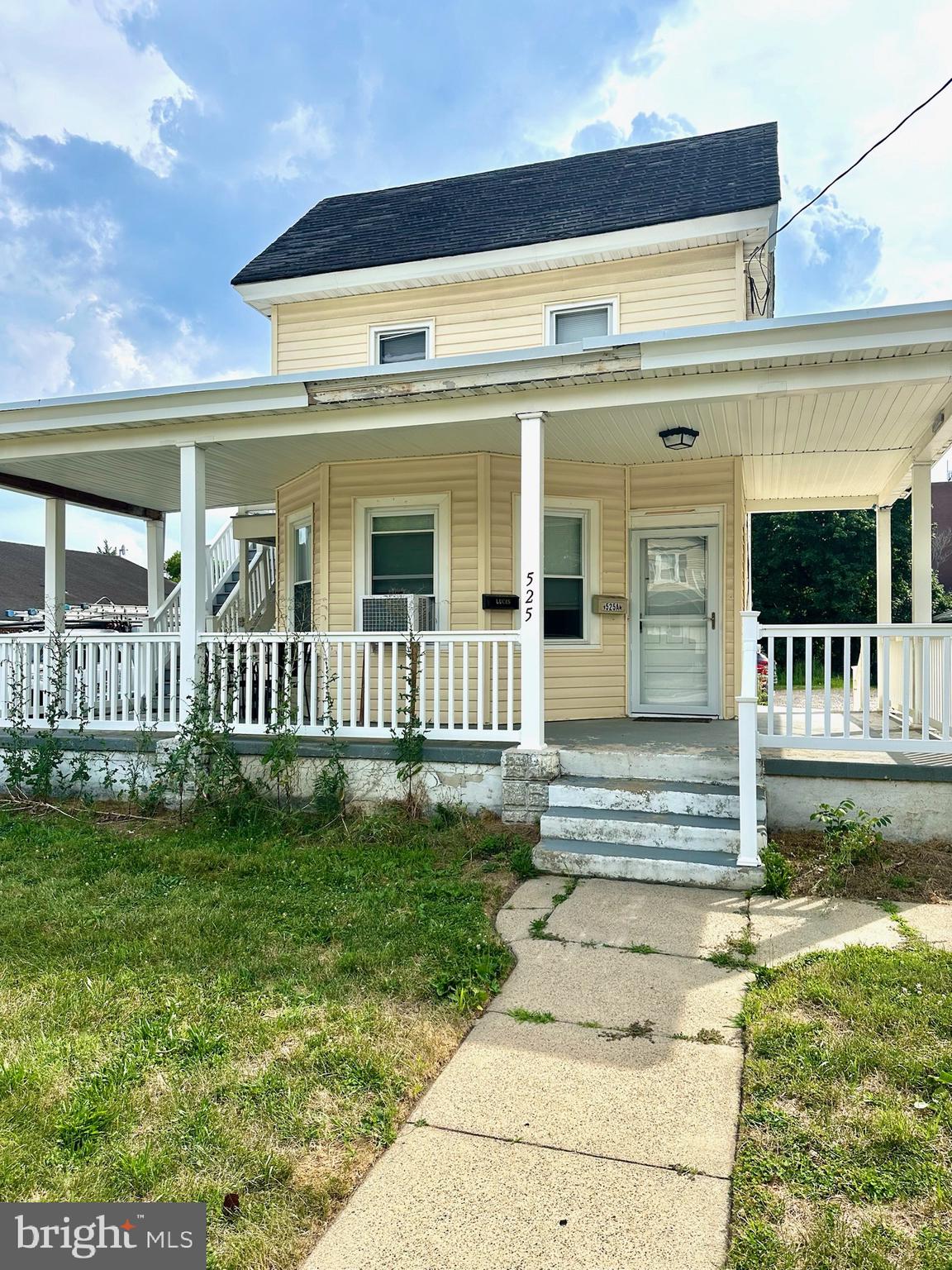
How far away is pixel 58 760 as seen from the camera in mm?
6656

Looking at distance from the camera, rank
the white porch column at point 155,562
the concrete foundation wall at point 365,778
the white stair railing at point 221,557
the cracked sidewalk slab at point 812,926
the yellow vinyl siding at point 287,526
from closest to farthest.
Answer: the cracked sidewalk slab at point 812,926 → the concrete foundation wall at point 365,778 → the yellow vinyl siding at point 287,526 → the white porch column at point 155,562 → the white stair railing at point 221,557

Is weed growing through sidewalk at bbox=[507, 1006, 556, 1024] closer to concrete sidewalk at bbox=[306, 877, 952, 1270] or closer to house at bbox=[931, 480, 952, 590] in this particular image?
concrete sidewalk at bbox=[306, 877, 952, 1270]

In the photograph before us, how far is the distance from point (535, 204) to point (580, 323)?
6.26 ft

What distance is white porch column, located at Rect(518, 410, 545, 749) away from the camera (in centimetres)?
565

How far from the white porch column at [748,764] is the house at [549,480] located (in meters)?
0.03

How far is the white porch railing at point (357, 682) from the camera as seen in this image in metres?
6.04

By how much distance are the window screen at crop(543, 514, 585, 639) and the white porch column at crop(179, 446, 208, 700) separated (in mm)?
3302

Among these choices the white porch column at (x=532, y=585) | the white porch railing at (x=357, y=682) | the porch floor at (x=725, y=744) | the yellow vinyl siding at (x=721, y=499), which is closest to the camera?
the porch floor at (x=725, y=744)

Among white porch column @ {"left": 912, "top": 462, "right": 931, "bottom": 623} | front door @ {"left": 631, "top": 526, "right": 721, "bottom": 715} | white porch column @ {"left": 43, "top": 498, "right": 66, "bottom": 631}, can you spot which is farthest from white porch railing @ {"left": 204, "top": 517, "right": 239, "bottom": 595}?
white porch column @ {"left": 912, "top": 462, "right": 931, "bottom": 623}

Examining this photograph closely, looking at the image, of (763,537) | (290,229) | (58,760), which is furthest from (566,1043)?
(763,537)

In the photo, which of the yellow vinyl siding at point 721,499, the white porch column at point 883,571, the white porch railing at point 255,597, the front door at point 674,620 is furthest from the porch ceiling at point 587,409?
the white porch railing at point 255,597

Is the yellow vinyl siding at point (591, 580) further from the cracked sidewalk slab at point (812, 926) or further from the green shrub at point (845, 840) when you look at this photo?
the cracked sidewalk slab at point (812, 926)

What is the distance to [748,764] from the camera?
4707mm

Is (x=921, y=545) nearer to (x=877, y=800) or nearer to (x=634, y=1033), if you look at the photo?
(x=877, y=800)
